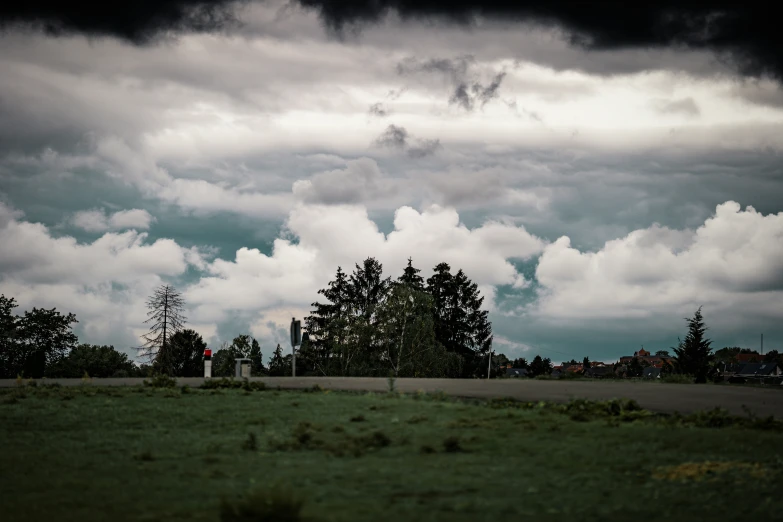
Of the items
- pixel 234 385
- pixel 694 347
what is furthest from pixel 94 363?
pixel 234 385

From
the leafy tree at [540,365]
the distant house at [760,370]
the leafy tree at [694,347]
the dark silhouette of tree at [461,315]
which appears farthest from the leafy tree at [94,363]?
the distant house at [760,370]

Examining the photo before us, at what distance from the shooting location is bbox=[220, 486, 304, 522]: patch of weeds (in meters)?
8.38

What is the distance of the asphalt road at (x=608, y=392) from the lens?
1803cm

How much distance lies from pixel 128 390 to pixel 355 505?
1415cm

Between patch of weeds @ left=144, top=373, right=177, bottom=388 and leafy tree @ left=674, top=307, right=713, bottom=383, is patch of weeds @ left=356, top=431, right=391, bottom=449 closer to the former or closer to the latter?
patch of weeds @ left=144, top=373, right=177, bottom=388

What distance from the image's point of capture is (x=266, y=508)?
846cm

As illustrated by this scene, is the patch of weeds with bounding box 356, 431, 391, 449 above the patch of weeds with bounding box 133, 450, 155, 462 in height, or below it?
above

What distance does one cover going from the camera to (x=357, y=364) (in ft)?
240

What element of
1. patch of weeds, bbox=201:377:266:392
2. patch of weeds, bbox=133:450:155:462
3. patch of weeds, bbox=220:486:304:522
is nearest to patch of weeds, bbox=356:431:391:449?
patch of weeds, bbox=133:450:155:462

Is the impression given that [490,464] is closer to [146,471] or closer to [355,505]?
[355,505]

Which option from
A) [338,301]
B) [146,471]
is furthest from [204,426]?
[338,301]

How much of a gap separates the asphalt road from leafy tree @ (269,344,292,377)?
64.6m

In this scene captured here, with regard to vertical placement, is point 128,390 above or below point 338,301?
below

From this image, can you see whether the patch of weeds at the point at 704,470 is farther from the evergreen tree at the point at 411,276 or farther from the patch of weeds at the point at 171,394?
the evergreen tree at the point at 411,276
